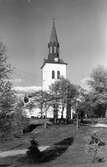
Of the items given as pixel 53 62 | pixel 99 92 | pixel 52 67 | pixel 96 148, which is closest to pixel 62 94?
pixel 53 62

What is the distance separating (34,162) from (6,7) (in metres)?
1.69

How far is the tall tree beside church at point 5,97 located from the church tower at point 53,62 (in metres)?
0.54

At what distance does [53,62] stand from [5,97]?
5459 mm

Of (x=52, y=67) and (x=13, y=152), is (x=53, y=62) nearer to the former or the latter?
(x=52, y=67)

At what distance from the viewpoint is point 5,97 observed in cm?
248

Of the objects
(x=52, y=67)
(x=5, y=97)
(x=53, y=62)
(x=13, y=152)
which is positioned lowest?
(x=13, y=152)

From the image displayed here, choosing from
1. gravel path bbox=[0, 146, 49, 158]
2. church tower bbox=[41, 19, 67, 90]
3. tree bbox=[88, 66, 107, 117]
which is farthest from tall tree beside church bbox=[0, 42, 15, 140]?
tree bbox=[88, 66, 107, 117]

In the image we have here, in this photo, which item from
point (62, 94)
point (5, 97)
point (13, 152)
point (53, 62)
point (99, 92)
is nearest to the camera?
point (5, 97)

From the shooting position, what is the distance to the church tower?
8.66ft

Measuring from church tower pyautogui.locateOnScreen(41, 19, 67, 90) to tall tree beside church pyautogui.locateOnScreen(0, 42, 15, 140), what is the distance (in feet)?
1.76

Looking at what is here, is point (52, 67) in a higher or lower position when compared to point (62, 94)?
higher

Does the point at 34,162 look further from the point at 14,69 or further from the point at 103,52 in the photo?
the point at 103,52

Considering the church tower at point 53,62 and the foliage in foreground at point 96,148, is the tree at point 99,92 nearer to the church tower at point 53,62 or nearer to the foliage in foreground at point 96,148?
the church tower at point 53,62

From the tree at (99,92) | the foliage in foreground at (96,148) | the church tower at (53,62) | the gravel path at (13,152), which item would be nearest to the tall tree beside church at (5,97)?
the church tower at (53,62)
